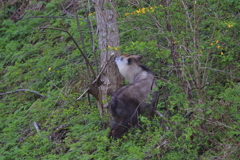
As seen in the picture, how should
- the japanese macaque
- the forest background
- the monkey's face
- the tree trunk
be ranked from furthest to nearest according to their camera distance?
the monkey's face, the tree trunk, the japanese macaque, the forest background

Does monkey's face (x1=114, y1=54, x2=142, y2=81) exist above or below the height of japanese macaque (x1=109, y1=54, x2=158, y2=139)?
above

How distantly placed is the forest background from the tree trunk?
0.03m

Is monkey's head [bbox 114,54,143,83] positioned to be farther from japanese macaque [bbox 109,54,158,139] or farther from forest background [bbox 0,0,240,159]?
forest background [bbox 0,0,240,159]

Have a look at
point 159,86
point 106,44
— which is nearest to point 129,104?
point 159,86

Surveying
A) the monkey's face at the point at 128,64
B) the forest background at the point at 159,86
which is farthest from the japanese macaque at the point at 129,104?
the forest background at the point at 159,86

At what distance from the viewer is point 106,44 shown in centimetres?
681

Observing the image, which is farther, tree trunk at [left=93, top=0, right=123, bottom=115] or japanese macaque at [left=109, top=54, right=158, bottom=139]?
tree trunk at [left=93, top=0, right=123, bottom=115]

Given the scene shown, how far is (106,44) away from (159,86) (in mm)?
1537

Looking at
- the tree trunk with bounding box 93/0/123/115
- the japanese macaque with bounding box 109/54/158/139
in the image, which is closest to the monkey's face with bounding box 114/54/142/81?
the japanese macaque with bounding box 109/54/158/139

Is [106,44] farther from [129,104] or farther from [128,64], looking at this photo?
[129,104]

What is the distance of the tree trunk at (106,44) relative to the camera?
6740 mm

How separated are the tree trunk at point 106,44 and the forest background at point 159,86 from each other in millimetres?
32

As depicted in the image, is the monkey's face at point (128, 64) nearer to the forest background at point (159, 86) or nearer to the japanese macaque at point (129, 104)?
the japanese macaque at point (129, 104)

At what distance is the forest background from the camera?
5211 mm
